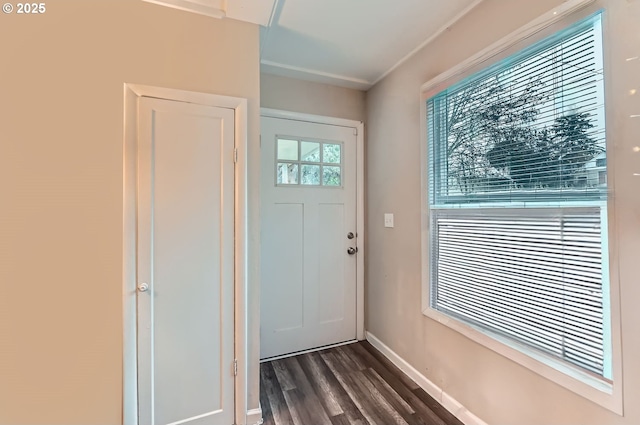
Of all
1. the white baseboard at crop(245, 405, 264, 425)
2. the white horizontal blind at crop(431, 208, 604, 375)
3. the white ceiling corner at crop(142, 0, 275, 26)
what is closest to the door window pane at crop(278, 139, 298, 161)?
the white ceiling corner at crop(142, 0, 275, 26)

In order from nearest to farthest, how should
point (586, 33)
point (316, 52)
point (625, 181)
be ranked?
point (625, 181) < point (586, 33) < point (316, 52)

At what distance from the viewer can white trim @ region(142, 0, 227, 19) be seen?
1520 millimetres

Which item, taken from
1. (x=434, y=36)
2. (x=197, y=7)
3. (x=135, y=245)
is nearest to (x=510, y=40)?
(x=434, y=36)

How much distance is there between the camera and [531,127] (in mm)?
1367

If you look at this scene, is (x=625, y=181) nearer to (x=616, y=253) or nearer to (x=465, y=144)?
(x=616, y=253)

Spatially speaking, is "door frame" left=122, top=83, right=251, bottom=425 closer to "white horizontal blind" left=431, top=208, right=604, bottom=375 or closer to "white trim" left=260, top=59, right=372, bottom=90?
"white trim" left=260, top=59, right=372, bottom=90

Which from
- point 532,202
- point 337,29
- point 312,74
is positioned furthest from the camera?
point 312,74

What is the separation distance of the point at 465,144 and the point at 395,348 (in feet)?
5.71

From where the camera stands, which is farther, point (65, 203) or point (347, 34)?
point (347, 34)

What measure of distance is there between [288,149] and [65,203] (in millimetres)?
1590

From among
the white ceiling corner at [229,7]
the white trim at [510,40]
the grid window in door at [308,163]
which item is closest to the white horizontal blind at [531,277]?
the white trim at [510,40]

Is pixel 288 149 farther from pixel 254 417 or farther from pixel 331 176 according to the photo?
pixel 254 417

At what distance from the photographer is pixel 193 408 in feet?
5.07

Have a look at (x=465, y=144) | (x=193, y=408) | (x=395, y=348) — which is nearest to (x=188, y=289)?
(x=193, y=408)
